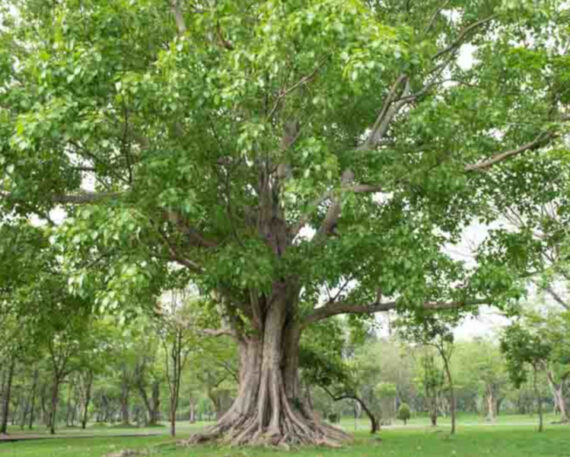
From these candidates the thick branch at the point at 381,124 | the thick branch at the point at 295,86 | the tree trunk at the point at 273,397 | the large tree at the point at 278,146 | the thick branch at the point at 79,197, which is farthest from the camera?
the thick branch at the point at 381,124

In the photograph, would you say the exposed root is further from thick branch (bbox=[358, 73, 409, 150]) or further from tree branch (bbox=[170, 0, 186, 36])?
tree branch (bbox=[170, 0, 186, 36])

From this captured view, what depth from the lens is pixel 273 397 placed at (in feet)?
43.5

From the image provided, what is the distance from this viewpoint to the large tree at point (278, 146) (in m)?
8.07

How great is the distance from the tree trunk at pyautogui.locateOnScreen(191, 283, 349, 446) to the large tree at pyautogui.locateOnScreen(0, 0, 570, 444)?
2.0 inches

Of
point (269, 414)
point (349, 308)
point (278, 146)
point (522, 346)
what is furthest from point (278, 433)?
point (522, 346)

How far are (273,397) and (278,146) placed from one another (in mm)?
6169

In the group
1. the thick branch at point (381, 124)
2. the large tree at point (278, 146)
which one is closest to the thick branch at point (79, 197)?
the large tree at point (278, 146)

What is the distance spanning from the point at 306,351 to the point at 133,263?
14231 mm

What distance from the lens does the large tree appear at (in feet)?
26.5

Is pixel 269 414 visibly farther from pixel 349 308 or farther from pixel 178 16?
pixel 178 16

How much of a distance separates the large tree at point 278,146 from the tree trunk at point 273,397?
0.05 m

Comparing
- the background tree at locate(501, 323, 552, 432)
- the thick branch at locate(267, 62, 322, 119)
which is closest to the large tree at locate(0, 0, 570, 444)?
the thick branch at locate(267, 62, 322, 119)

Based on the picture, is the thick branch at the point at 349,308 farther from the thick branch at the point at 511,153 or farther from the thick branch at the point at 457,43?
the thick branch at the point at 457,43

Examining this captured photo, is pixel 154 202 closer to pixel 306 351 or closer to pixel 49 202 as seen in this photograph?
pixel 49 202
